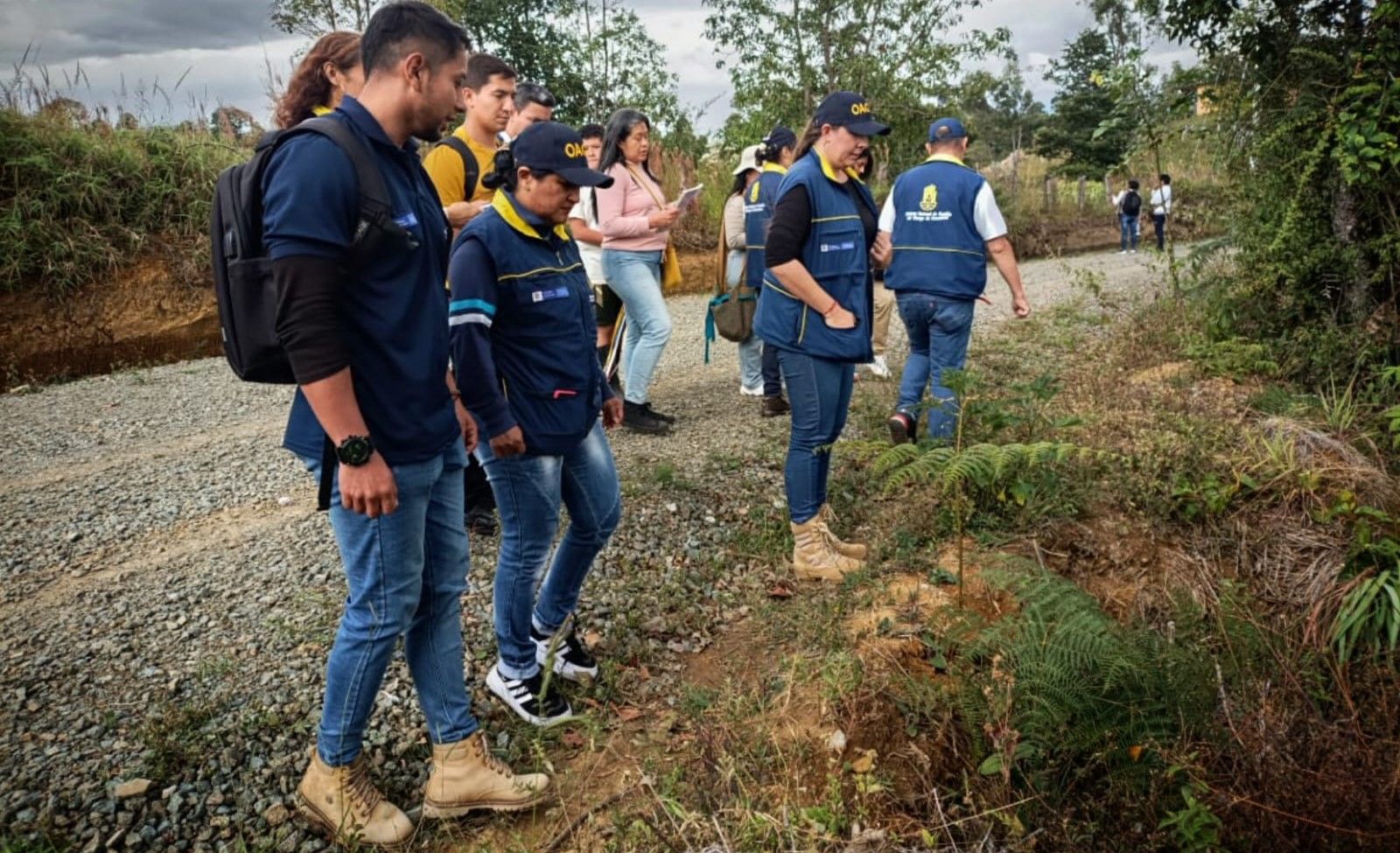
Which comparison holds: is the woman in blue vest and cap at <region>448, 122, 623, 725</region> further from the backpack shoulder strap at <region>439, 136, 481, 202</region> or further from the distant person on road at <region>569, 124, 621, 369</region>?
the distant person on road at <region>569, 124, 621, 369</region>

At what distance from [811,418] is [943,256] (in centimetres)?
170

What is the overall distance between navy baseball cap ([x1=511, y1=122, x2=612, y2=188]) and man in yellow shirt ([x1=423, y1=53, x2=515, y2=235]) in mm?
1305

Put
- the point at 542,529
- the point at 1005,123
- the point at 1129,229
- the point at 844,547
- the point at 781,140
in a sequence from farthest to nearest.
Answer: the point at 1005,123 < the point at 1129,229 < the point at 781,140 < the point at 844,547 < the point at 542,529

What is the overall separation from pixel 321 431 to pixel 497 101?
2490mm

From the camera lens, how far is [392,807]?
101 inches

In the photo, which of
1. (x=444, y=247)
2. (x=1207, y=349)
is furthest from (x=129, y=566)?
(x=1207, y=349)

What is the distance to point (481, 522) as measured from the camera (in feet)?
15.2

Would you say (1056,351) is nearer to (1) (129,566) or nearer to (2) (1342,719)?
(2) (1342,719)

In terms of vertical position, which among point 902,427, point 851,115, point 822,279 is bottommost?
point 902,427

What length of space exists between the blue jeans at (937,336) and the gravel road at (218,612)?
1.07 metres

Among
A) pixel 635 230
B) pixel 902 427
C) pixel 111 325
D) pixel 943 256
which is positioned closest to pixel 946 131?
pixel 943 256

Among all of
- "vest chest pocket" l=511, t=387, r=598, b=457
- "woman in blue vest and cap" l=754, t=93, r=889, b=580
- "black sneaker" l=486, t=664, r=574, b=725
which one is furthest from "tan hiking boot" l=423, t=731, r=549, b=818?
"woman in blue vest and cap" l=754, t=93, r=889, b=580

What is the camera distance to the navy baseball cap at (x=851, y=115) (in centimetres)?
384

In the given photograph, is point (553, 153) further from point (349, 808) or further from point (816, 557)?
point (816, 557)
